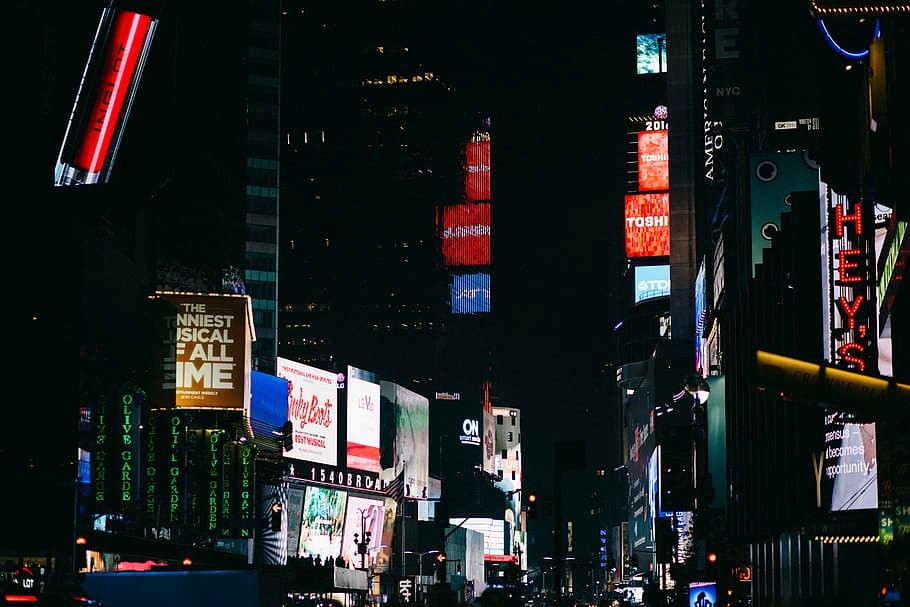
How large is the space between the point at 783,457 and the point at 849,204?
67.8ft

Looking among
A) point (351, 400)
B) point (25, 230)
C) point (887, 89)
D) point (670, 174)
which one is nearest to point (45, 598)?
point (887, 89)

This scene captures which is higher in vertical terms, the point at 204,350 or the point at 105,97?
the point at 105,97

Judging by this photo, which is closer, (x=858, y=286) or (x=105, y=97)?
(x=858, y=286)

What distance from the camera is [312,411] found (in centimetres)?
12900

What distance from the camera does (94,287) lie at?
161 feet

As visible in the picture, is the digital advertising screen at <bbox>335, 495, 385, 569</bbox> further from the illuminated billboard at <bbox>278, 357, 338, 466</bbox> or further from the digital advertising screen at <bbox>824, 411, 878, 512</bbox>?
the digital advertising screen at <bbox>824, 411, 878, 512</bbox>

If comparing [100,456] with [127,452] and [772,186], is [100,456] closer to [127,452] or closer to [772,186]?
[127,452]

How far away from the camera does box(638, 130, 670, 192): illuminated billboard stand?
196m

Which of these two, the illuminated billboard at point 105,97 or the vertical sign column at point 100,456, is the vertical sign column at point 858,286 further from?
the vertical sign column at point 100,456

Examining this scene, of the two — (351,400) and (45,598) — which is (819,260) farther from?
(351,400)

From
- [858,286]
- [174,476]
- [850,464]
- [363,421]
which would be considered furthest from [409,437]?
[858,286]

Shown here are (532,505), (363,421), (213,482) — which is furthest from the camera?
(363,421)

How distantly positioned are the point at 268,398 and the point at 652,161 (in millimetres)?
107091

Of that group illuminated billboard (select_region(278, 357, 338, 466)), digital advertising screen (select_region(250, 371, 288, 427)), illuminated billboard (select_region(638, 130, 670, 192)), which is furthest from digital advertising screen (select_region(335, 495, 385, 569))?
illuminated billboard (select_region(638, 130, 670, 192))
